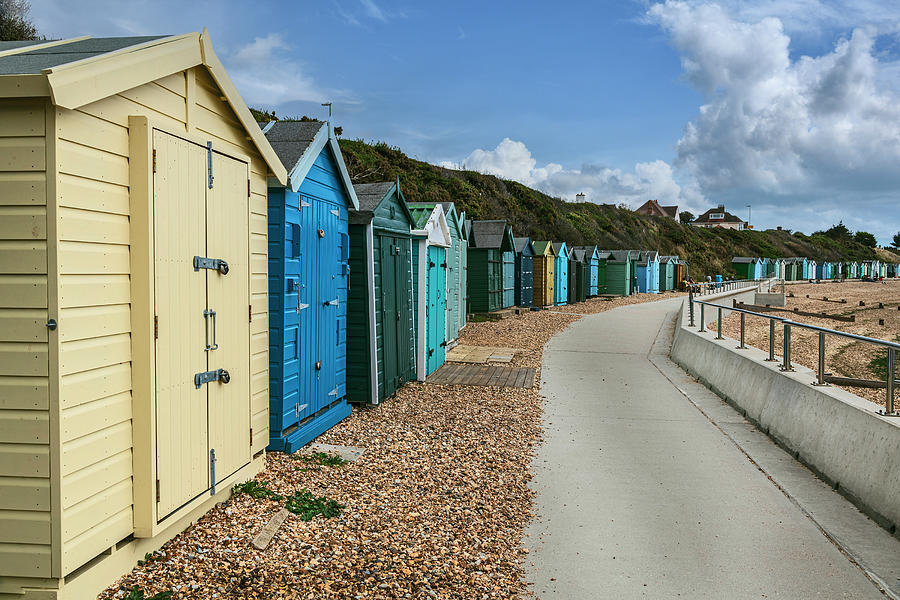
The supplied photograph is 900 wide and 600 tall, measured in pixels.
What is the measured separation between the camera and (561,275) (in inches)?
1284

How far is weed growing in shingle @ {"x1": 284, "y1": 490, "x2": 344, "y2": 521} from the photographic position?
198 inches

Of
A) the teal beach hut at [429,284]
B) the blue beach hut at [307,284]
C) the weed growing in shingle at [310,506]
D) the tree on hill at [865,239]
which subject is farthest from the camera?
the tree on hill at [865,239]

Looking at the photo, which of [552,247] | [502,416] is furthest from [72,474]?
[552,247]

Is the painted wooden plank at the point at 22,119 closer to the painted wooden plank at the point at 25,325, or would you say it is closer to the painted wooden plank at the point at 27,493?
the painted wooden plank at the point at 25,325

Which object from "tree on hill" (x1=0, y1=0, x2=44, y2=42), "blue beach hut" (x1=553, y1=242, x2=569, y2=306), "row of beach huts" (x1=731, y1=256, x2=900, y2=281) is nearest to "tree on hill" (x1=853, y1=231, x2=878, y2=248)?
"row of beach huts" (x1=731, y1=256, x2=900, y2=281)

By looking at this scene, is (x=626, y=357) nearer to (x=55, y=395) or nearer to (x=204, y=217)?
(x=204, y=217)

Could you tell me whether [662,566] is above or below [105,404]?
below

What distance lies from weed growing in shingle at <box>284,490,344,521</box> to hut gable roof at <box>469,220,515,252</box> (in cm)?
1853

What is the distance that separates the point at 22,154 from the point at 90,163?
332mm

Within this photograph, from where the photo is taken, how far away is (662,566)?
14.6ft

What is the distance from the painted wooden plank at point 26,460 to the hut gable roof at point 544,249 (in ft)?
87.9

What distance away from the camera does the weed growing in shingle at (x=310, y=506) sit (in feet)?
16.5

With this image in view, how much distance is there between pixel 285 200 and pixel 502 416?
4.29 m

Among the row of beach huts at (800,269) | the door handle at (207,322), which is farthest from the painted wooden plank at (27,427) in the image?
the row of beach huts at (800,269)
